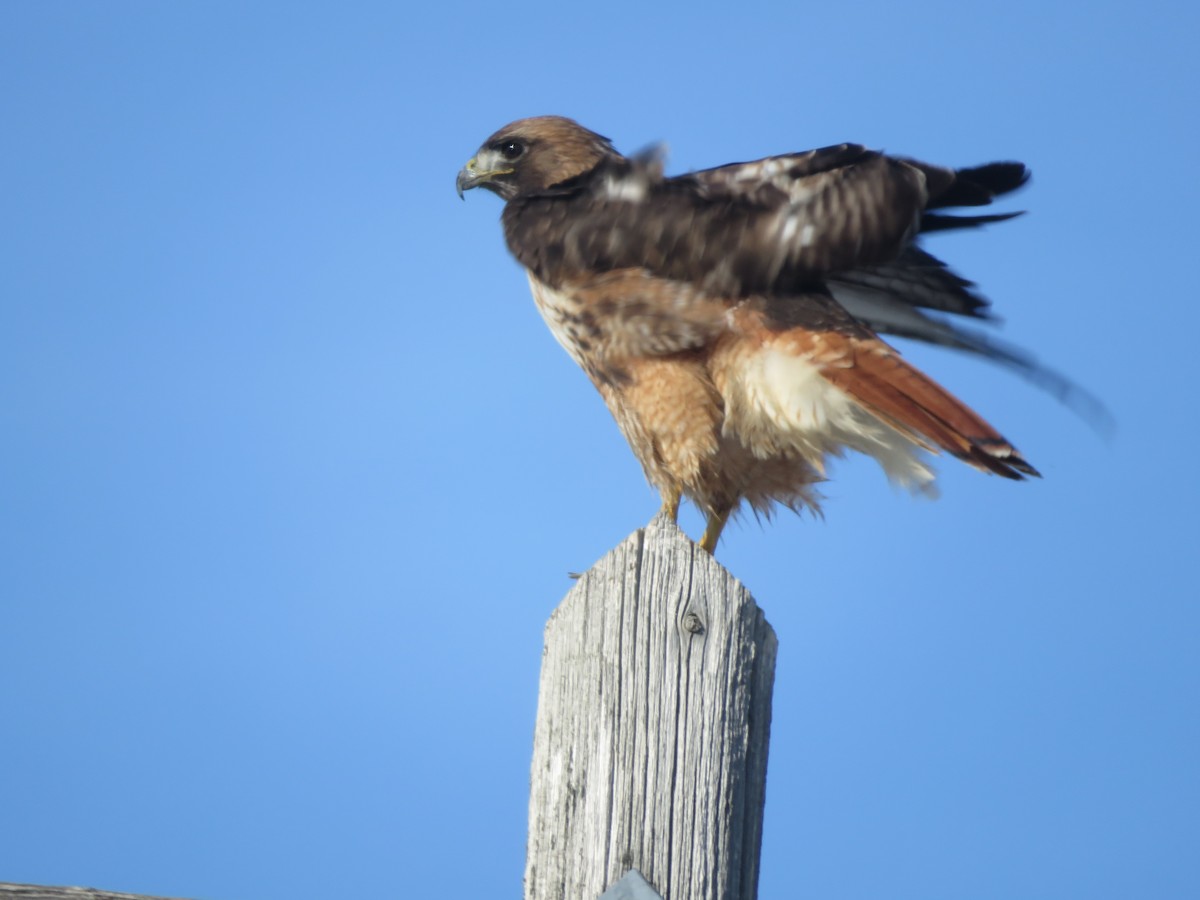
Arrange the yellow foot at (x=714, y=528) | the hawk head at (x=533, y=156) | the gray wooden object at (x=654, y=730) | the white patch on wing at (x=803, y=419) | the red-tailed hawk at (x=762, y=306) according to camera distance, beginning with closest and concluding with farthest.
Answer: the gray wooden object at (x=654, y=730)
the red-tailed hawk at (x=762, y=306)
the white patch on wing at (x=803, y=419)
the yellow foot at (x=714, y=528)
the hawk head at (x=533, y=156)

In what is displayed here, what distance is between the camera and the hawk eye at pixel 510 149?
427cm

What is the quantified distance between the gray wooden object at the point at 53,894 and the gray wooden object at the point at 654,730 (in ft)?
2.22

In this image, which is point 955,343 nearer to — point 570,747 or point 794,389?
point 794,389

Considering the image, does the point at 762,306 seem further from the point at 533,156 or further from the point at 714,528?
the point at 533,156

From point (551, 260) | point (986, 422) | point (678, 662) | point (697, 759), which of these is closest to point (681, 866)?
point (697, 759)

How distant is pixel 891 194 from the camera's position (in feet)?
Result: 10.5

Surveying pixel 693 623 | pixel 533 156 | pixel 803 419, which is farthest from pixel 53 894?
pixel 533 156

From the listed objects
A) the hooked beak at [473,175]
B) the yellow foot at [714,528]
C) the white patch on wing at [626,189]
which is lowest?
the yellow foot at [714,528]

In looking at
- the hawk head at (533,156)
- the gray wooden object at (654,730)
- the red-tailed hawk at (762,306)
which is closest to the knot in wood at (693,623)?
the gray wooden object at (654,730)

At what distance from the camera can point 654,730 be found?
2.07 metres

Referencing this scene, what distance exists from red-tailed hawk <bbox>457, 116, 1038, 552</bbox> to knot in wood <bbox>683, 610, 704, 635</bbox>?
3.84 ft

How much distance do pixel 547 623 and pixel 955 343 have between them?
184 cm

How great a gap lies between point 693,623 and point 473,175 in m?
2.65

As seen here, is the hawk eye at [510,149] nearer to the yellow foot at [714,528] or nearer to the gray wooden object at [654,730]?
the yellow foot at [714,528]
